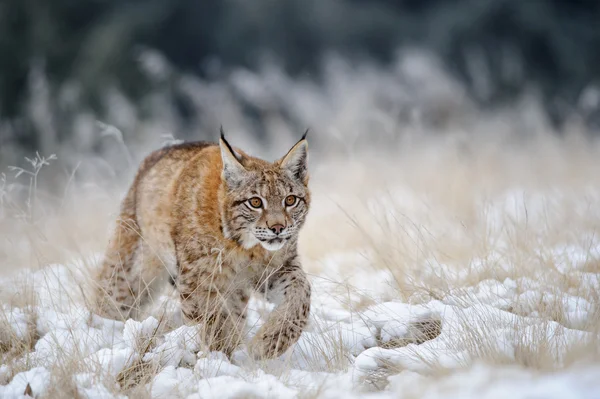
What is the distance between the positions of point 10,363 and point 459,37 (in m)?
16.9

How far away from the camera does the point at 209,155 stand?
4438 mm

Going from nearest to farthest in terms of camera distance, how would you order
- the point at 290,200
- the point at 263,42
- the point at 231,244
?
the point at 231,244 < the point at 290,200 < the point at 263,42

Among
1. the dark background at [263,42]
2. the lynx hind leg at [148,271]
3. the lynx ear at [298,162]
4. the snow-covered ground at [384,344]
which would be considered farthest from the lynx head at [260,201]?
the dark background at [263,42]

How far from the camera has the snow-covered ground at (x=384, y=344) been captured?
2816 millimetres

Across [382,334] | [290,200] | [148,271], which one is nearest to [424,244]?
[382,334]

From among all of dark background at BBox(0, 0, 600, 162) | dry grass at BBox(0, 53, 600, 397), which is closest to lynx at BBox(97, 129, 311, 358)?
dry grass at BBox(0, 53, 600, 397)

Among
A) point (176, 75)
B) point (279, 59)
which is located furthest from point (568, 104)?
point (176, 75)

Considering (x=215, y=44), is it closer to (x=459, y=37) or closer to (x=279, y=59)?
(x=279, y=59)

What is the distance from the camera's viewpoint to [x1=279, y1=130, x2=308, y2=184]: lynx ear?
13.6 feet

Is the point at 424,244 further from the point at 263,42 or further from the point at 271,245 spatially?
the point at 263,42

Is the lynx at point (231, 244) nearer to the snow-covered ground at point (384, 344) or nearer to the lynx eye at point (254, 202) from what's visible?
the lynx eye at point (254, 202)

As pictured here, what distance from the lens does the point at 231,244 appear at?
3.96 meters

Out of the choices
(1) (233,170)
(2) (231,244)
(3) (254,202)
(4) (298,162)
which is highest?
(4) (298,162)

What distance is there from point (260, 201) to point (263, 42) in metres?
15.7
